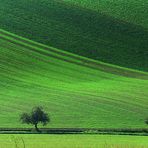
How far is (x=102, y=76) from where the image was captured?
3314 inches

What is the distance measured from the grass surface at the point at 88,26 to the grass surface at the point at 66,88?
3768 mm

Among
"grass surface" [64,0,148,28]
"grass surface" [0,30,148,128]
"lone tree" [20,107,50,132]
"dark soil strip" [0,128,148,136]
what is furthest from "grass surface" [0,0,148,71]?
"dark soil strip" [0,128,148,136]

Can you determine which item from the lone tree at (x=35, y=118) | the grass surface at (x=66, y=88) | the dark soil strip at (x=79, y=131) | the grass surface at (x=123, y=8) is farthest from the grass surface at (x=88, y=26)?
the dark soil strip at (x=79, y=131)

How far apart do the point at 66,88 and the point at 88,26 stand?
3126 centimetres

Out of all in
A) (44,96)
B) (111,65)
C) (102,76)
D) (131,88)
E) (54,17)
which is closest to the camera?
(44,96)

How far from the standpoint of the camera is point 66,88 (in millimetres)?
76562


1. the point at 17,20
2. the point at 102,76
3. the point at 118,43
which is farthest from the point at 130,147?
the point at 17,20

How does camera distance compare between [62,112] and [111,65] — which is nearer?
[62,112]

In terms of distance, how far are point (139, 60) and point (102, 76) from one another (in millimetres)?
11708

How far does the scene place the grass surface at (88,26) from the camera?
318 ft

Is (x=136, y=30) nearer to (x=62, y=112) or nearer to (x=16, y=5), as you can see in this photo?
(x=16, y=5)

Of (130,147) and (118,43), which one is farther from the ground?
(118,43)

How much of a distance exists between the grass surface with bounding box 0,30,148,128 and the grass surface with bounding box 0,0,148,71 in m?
3.77

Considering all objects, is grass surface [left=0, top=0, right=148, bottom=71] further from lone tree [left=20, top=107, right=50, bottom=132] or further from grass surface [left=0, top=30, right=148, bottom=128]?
lone tree [left=20, top=107, right=50, bottom=132]
